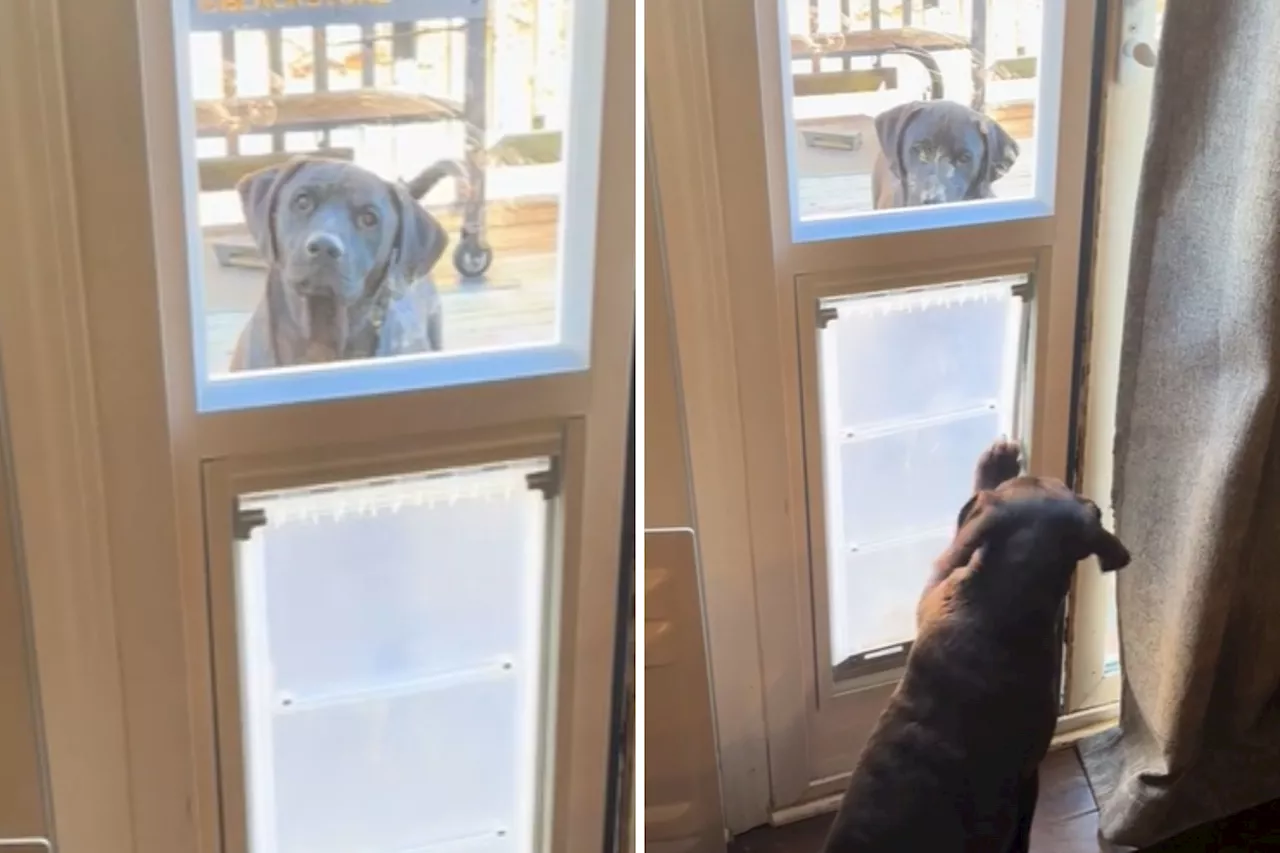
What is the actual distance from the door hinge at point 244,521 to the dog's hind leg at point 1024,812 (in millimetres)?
771

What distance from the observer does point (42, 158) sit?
999mm

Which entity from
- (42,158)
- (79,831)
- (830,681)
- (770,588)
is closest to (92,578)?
(79,831)

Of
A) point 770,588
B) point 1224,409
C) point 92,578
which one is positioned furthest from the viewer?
point 770,588

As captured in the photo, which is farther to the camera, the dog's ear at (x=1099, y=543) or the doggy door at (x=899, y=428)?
the doggy door at (x=899, y=428)

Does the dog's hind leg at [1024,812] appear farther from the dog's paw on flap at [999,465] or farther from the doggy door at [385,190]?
the doggy door at [385,190]

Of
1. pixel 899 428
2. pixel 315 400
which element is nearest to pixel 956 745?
pixel 899 428

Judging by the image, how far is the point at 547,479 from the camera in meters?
1.27

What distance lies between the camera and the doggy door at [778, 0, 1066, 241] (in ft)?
4.12

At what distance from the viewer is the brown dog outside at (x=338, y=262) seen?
3.69 ft

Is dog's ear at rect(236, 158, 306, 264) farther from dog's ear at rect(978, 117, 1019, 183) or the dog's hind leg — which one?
the dog's hind leg

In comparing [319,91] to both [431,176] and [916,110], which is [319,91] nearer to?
[431,176]

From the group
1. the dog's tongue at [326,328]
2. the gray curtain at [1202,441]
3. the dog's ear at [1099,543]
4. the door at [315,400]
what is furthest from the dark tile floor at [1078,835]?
the dog's tongue at [326,328]

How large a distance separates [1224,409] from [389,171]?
0.87 metres

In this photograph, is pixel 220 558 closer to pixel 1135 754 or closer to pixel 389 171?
pixel 389 171
